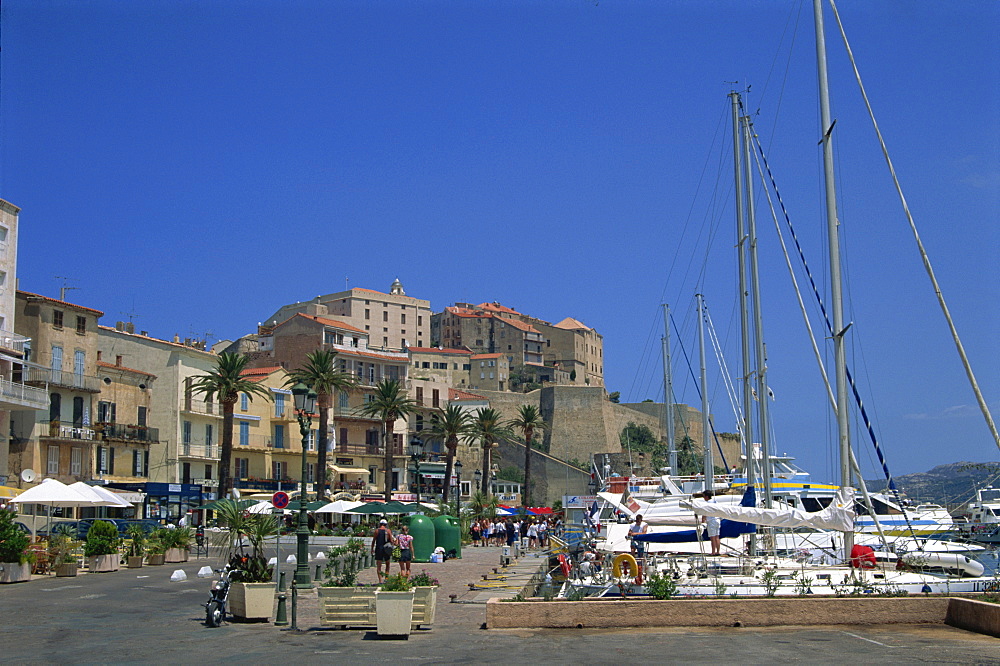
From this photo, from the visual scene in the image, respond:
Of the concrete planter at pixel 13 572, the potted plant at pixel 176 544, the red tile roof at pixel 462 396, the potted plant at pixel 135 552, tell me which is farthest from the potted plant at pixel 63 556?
the red tile roof at pixel 462 396

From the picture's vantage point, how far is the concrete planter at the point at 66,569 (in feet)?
91.2

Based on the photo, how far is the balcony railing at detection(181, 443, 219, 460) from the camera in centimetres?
6009

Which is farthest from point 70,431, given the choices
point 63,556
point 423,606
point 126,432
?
point 423,606

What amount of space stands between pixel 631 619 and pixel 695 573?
308 cm

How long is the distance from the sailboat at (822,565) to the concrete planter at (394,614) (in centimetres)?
396

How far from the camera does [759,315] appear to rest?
30.0 meters

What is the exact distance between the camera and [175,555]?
111 ft

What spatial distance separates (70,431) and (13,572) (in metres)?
26.0

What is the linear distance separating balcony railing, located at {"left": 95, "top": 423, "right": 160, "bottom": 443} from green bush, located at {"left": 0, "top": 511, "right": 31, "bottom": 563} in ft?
92.8

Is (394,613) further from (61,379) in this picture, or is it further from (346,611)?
(61,379)

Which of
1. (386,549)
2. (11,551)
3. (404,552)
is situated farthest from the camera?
(11,551)

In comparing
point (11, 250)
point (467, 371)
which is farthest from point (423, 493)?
point (467, 371)

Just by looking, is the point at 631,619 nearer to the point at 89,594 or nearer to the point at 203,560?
the point at 89,594

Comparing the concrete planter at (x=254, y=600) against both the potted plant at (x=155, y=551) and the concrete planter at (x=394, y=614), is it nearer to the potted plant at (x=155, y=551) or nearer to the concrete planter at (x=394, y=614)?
the concrete planter at (x=394, y=614)
